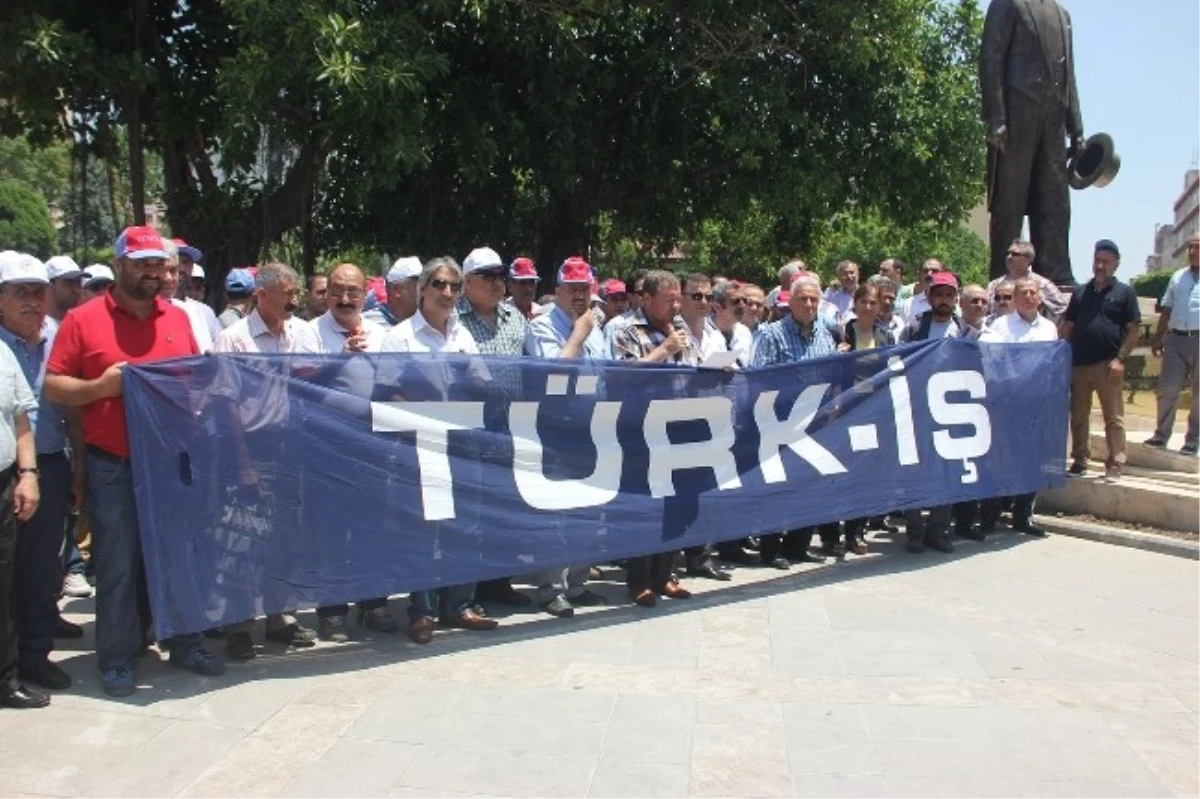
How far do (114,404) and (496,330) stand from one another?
7.10ft

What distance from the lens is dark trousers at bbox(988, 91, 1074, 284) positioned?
945cm

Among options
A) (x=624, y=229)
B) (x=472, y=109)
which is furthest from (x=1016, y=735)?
(x=624, y=229)

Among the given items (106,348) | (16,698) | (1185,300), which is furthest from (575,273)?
(1185,300)

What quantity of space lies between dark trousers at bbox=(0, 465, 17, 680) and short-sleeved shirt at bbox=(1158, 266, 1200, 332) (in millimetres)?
7647

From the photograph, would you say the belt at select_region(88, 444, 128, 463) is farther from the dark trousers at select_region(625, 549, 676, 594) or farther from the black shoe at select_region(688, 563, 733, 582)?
the black shoe at select_region(688, 563, 733, 582)

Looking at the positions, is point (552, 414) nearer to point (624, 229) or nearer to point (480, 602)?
point (480, 602)

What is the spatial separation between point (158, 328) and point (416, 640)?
1967 mm

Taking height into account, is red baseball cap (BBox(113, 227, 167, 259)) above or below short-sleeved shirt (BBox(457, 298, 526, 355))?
above

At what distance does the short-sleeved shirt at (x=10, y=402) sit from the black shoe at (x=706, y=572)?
397 cm

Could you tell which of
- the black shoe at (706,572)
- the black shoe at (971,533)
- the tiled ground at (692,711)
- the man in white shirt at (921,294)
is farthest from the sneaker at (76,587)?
the man in white shirt at (921,294)

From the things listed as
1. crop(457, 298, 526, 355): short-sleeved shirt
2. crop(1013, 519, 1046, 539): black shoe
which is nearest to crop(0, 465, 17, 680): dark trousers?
crop(457, 298, 526, 355): short-sleeved shirt

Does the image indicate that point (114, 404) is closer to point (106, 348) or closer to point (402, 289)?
point (106, 348)

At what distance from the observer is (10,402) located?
4.69m

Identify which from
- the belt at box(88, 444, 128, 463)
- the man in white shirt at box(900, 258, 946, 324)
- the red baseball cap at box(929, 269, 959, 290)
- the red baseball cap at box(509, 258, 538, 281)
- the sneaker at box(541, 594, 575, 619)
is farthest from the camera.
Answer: the man in white shirt at box(900, 258, 946, 324)
